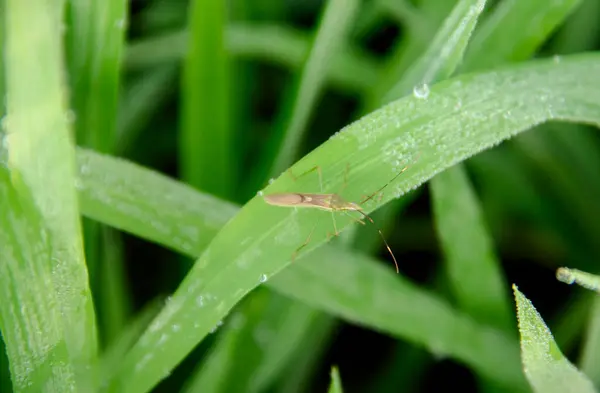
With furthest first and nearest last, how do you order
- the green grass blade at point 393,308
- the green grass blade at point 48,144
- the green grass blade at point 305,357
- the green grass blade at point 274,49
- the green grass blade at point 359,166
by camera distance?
the green grass blade at point 274,49 → the green grass blade at point 305,357 → the green grass blade at point 393,308 → the green grass blade at point 359,166 → the green grass blade at point 48,144

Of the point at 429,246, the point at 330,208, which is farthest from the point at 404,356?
the point at 330,208

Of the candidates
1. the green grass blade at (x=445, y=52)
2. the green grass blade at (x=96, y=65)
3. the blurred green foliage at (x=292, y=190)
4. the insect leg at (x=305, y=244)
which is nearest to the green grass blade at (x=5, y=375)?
the blurred green foliage at (x=292, y=190)

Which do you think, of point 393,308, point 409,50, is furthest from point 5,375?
point 409,50

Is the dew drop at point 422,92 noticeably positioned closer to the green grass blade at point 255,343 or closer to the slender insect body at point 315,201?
the slender insect body at point 315,201

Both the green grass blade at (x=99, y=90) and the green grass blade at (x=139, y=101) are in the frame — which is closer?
the green grass blade at (x=99, y=90)

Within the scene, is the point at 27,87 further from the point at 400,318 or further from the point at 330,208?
the point at 400,318

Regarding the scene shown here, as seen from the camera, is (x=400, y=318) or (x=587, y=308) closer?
(x=400, y=318)

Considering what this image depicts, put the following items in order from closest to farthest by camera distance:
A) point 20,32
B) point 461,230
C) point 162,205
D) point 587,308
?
1. point 20,32
2. point 162,205
3. point 461,230
4. point 587,308
